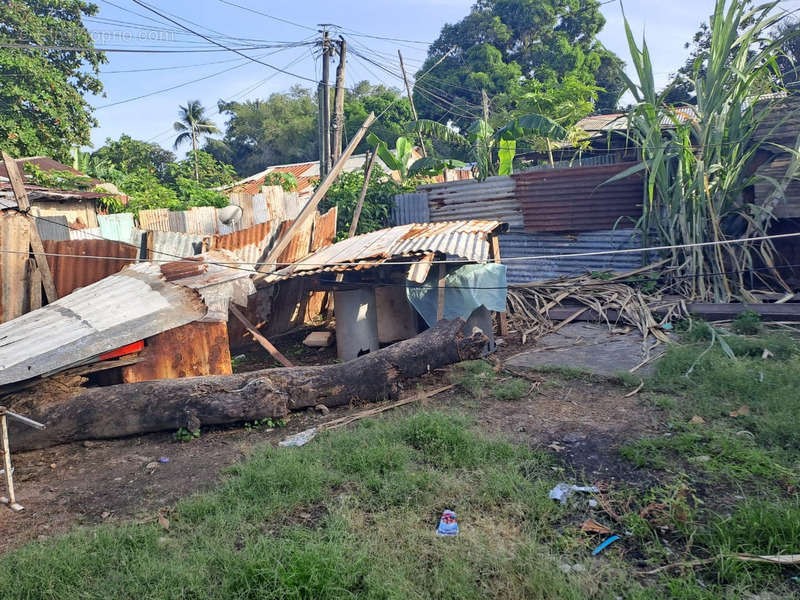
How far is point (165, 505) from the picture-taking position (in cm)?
387

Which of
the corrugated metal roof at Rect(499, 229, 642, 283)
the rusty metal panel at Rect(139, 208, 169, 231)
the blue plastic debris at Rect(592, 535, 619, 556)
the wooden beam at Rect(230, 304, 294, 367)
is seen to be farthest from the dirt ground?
the rusty metal panel at Rect(139, 208, 169, 231)

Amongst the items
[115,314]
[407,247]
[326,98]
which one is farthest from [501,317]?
[326,98]

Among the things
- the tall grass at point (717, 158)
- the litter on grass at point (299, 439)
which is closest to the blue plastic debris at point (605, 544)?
the litter on grass at point (299, 439)

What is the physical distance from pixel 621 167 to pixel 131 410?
8661 millimetres

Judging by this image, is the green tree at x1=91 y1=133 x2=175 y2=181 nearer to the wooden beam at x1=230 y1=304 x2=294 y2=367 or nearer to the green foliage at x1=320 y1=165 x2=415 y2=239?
the green foliage at x1=320 y1=165 x2=415 y2=239

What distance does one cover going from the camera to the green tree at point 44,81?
18.5m

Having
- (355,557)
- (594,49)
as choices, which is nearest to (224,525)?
(355,557)

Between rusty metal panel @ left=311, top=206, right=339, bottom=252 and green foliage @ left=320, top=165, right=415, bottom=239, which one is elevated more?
green foliage @ left=320, top=165, right=415, bottom=239

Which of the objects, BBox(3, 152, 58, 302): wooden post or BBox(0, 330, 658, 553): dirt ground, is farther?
BBox(3, 152, 58, 302): wooden post

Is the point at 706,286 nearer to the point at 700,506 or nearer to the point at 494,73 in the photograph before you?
the point at 700,506

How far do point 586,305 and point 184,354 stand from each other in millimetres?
5997

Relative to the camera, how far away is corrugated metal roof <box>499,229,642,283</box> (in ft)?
31.6

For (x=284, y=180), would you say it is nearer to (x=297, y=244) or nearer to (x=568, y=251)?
(x=297, y=244)

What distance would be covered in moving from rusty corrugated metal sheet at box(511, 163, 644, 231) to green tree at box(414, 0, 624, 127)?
20.4 m
